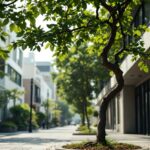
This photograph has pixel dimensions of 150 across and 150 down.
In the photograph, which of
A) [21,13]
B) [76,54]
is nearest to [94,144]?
[21,13]

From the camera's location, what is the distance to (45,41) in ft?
36.9

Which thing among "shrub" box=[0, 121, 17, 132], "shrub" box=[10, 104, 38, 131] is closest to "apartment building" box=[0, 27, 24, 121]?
"shrub" box=[10, 104, 38, 131]

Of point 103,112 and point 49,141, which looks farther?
point 49,141

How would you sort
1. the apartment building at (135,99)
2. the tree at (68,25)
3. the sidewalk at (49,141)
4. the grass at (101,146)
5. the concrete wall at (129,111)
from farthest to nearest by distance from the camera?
the concrete wall at (129,111) → the apartment building at (135,99) → the sidewalk at (49,141) → the grass at (101,146) → the tree at (68,25)

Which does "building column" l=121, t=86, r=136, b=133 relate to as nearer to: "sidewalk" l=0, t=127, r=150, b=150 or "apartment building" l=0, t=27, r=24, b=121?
"sidewalk" l=0, t=127, r=150, b=150

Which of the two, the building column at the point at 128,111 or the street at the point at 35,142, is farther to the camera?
the building column at the point at 128,111

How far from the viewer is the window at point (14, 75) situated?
2091 inches

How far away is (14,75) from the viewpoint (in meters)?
57.4

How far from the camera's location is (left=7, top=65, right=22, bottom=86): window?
174 feet

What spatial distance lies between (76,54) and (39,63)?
123m

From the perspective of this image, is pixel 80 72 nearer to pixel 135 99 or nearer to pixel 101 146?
pixel 135 99

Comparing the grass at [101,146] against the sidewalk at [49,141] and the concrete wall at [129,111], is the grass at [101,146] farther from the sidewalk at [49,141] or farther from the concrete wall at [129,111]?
the concrete wall at [129,111]

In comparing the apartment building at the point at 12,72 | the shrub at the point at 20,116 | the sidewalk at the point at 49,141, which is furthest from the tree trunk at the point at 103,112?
the shrub at the point at 20,116

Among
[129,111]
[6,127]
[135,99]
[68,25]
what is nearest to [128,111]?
[129,111]
